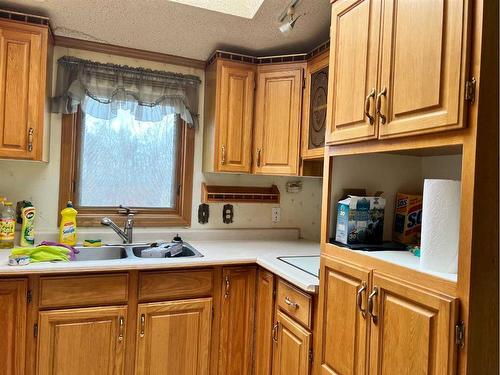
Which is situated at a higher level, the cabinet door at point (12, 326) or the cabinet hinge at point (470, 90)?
the cabinet hinge at point (470, 90)

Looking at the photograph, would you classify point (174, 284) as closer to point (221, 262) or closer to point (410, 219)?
point (221, 262)

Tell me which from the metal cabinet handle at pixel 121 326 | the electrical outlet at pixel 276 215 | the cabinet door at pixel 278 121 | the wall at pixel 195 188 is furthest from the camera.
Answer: the electrical outlet at pixel 276 215

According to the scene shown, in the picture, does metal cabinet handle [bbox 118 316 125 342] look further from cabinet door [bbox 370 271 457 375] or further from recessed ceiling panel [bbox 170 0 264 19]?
recessed ceiling panel [bbox 170 0 264 19]

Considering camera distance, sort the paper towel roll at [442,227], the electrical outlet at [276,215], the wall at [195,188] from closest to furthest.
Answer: the paper towel roll at [442,227] < the wall at [195,188] < the electrical outlet at [276,215]

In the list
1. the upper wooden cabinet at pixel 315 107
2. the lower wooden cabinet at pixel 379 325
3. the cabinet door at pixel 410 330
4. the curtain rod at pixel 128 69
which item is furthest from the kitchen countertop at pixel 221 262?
the curtain rod at pixel 128 69

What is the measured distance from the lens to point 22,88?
1968 mm

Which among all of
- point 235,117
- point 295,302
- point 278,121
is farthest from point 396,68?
point 235,117

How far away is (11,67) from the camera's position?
1.94 meters

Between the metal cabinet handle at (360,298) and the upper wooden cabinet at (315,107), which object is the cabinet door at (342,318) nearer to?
the metal cabinet handle at (360,298)

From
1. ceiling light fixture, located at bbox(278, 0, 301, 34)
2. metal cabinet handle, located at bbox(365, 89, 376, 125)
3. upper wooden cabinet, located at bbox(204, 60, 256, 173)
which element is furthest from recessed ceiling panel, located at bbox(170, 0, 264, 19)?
metal cabinet handle, located at bbox(365, 89, 376, 125)

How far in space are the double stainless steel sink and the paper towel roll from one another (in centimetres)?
139

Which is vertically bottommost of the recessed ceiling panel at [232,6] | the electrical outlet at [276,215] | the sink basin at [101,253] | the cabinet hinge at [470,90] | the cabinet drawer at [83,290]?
the cabinet drawer at [83,290]

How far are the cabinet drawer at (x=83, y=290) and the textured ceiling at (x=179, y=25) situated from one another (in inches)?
55.9

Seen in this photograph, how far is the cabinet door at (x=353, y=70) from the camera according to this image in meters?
1.23
